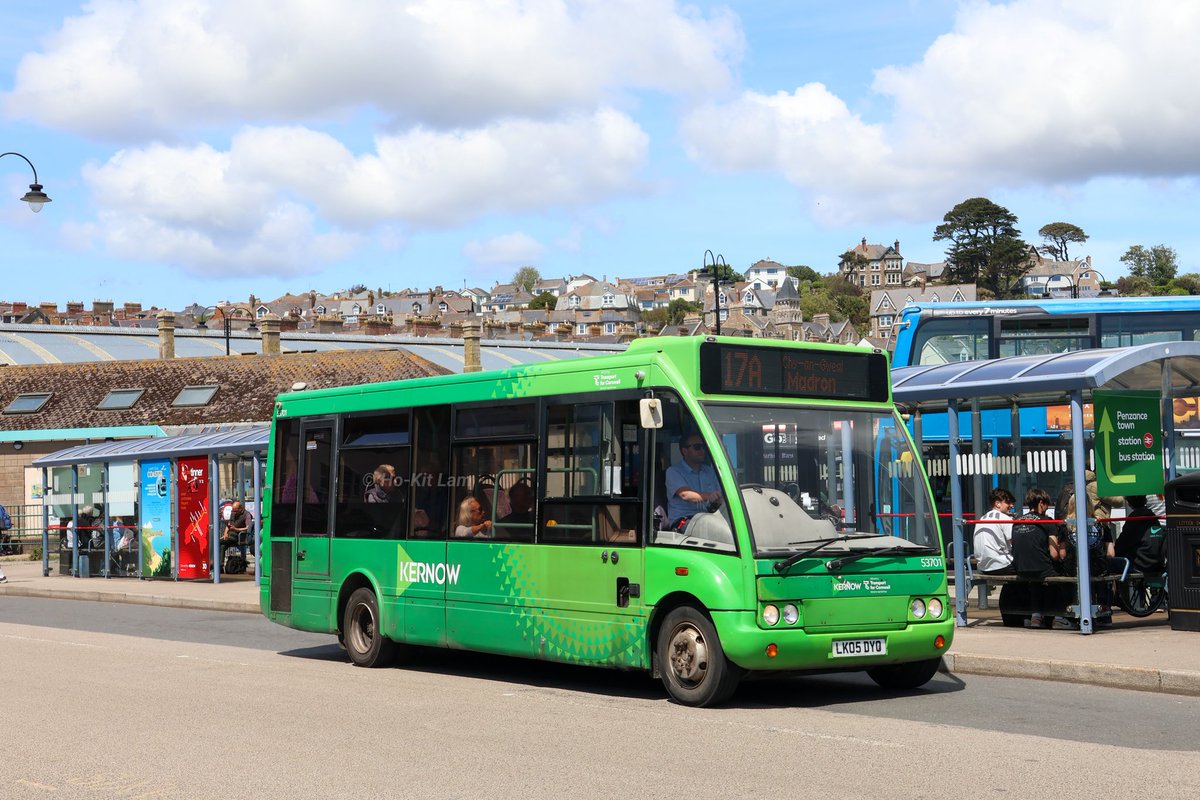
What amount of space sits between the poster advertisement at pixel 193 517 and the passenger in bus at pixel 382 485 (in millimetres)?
13719

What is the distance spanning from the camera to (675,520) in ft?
36.0

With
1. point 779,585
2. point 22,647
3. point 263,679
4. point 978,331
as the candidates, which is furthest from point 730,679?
point 978,331

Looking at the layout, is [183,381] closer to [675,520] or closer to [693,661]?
[675,520]

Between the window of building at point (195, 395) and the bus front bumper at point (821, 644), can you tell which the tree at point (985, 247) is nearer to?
the window of building at point (195, 395)

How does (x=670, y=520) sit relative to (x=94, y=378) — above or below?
below

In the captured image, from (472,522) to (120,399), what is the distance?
1854 inches

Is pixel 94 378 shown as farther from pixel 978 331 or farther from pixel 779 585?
pixel 779 585

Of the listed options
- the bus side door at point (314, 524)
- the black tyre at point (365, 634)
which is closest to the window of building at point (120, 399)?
the bus side door at point (314, 524)

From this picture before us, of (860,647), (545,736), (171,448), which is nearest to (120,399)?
(171,448)

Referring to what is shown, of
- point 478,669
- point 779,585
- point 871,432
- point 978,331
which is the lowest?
point 478,669

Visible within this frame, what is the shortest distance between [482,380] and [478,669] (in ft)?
9.66

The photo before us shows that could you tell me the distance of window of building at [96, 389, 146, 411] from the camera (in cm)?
5616

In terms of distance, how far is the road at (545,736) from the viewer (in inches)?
308

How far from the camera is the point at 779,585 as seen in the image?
1045 centimetres
